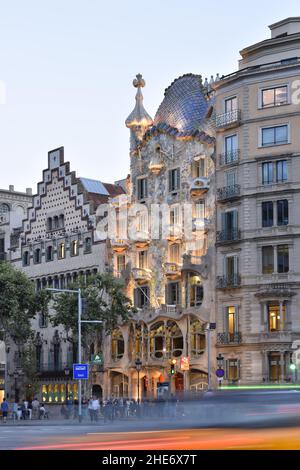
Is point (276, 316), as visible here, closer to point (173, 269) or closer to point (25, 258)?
point (173, 269)

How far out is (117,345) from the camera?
81.1 m

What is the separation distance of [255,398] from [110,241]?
6335cm

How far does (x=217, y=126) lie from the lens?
72812 mm

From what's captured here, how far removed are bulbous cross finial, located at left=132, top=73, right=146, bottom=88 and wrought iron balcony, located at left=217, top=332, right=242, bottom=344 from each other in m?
23.9

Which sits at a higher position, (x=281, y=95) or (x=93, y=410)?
(x=281, y=95)

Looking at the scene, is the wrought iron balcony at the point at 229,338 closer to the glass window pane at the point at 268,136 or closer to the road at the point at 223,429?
the glass window pane at the point at 268,136

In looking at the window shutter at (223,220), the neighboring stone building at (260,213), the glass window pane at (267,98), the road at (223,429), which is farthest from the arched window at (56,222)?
the road at (223,429)

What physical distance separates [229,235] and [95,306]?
440 inches

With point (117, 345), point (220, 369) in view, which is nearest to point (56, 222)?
point (117, 345)

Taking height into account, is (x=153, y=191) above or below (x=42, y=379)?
above

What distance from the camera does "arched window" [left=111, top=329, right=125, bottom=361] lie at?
264ft

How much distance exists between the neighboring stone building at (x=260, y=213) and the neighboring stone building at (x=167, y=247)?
2273mm

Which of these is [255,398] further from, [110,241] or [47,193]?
[47,193]
